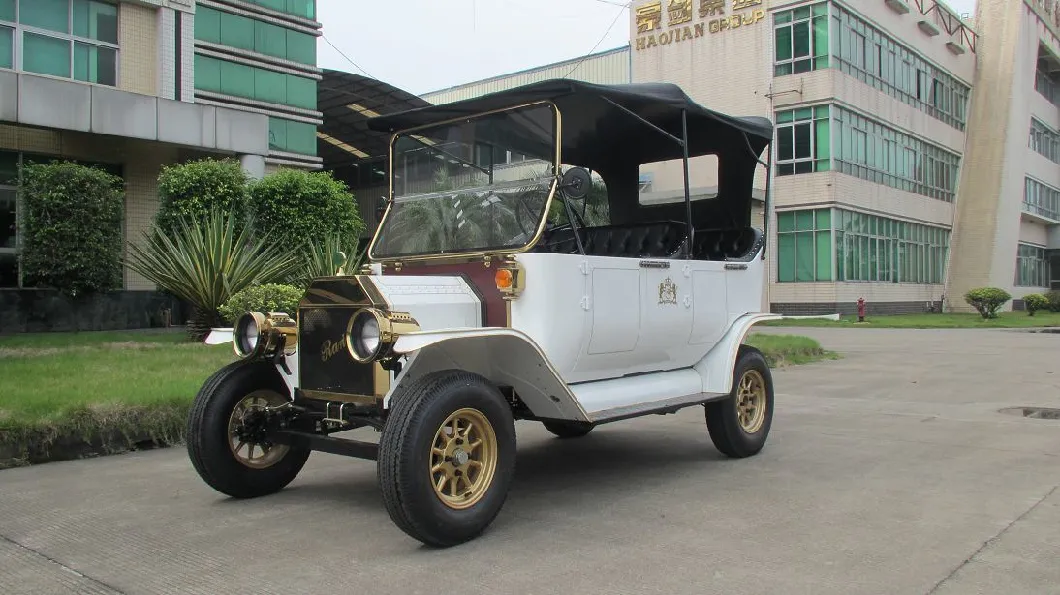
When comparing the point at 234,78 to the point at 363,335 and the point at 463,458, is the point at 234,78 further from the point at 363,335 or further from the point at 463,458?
the point at 463,458

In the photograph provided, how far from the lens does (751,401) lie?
23.0ft

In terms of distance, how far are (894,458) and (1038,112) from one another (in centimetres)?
4876

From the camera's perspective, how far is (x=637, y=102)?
605 centimetres

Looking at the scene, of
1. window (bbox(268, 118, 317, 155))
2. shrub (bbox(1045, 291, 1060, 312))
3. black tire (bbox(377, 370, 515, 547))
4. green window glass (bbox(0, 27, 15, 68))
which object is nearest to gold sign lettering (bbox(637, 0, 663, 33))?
window (bbox(268, 118, 317, 155))

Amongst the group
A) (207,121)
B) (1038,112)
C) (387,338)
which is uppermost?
(1038,112)

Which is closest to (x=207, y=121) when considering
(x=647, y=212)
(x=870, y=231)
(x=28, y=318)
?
(x=28, y=318)

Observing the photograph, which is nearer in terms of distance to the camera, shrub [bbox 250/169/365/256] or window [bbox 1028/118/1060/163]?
shrub [bbox 250/169/365/256]

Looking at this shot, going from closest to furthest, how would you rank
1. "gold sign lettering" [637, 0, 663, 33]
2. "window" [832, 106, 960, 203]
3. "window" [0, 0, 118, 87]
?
"window" [0, 0, 118, 87], "window" [832, 106, 960, 203], "gold sign lettering" [637, 0, 663, 33]

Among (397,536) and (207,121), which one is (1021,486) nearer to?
(397,536)

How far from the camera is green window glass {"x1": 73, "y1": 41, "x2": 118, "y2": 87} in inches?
743

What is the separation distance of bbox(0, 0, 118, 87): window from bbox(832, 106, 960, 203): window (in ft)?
77.7

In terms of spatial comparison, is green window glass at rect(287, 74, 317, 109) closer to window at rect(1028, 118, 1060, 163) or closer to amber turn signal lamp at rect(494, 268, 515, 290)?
amber turn signal lamp at rect(494, 268, 515, 290)

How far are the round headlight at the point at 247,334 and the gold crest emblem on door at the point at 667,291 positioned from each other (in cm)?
267

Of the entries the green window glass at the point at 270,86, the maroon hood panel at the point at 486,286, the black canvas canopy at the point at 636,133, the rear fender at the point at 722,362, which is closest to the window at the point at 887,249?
the green window glass at the point at 270,86
